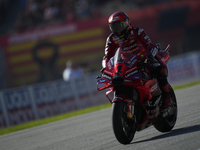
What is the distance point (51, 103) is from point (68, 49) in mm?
8041

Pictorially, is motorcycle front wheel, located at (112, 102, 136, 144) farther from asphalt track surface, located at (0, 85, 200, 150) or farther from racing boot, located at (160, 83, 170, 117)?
racing boot, located at (160, 83, 170, 117)

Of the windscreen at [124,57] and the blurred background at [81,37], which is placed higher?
the windscreen at [124,57]

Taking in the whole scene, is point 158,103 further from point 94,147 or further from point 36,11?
point 36,11

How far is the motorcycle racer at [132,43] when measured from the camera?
17.0ft

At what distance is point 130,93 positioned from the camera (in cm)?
487

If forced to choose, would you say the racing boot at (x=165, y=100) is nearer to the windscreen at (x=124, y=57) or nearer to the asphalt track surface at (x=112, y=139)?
the asphalt track surface at (x=112, y=139)

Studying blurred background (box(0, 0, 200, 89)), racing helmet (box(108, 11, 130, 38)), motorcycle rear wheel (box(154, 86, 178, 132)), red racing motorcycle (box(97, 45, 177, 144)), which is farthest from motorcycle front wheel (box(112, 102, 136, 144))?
blurred background (box(0, 0, 200, 89))

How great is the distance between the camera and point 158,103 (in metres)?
5.35

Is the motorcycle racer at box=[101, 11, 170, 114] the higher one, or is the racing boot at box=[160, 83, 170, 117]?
the motorcycle racer at box=[101, 11, 170, 114]

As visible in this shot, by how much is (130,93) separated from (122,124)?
1.49 feet

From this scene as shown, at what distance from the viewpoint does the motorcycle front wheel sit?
4578 mm

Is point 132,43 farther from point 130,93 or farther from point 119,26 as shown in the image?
point 130,93

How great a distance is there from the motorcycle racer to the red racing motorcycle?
7.3 inches

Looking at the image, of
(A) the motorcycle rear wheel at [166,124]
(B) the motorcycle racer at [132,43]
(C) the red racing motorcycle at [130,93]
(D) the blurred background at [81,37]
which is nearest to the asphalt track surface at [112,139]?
(A) the motorcycle rear wheel at [166,124]
